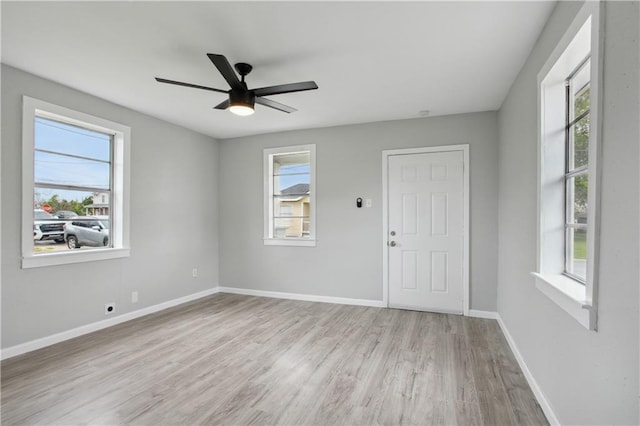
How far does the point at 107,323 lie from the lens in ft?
12.0

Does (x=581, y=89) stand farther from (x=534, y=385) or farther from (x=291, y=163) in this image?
(x=291, y=163)

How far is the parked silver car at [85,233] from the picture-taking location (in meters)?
3.42

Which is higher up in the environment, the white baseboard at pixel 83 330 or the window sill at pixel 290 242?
the window sill at pixel 290 242

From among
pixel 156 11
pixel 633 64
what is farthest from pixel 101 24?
pixel 633 64

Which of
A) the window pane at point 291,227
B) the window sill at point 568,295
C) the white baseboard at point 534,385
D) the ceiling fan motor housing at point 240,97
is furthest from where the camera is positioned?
the window pane at point 291,227

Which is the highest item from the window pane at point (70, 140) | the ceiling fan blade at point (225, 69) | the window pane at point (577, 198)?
the ceiling fan blade at point (225, 69)

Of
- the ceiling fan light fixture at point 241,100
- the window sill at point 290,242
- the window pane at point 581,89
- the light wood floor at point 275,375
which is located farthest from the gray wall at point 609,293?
the window sill at point 290,242

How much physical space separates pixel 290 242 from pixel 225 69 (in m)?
3.05

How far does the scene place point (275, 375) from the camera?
2.56m

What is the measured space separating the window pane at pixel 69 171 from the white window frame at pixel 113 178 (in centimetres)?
12

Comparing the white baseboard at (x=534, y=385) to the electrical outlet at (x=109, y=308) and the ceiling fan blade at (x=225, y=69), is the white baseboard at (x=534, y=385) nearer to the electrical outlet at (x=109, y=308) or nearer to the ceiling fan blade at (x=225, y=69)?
the ceiling fan blade at (x=225, y=69)

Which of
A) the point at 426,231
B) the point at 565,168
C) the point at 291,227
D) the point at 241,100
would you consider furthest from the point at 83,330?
the point at 565,168

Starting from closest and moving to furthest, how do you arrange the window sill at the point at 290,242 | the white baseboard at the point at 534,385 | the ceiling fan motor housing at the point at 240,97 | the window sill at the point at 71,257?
the white baseboard at the point at 534,385 < the ceiling fan motor housing at the point at 240,97 < the window sill at the point at 71,257 < the window sill at the point at 290,242

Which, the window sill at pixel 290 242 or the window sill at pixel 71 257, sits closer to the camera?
the window sill at pixel 71 257
